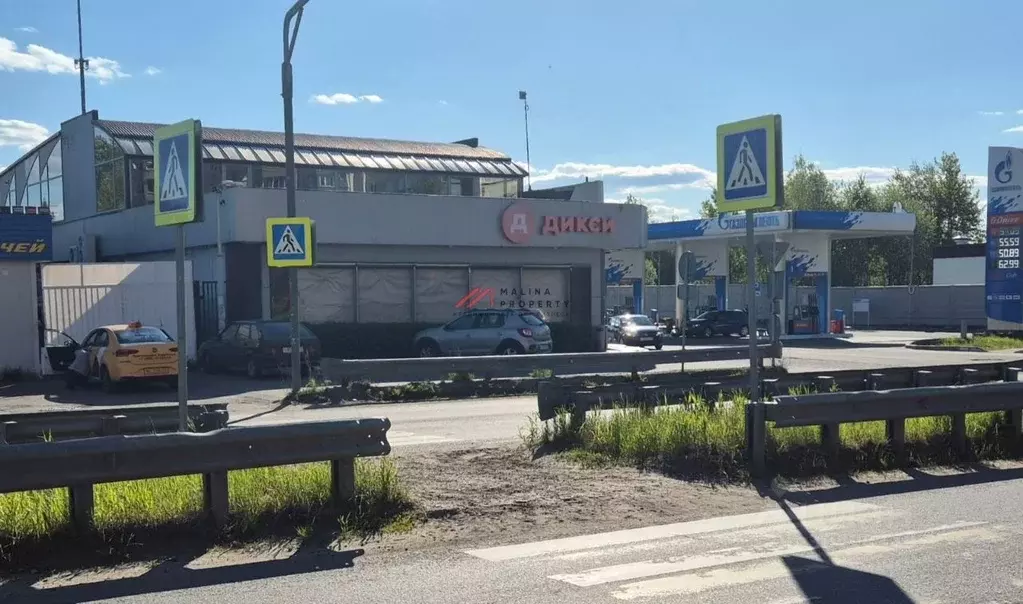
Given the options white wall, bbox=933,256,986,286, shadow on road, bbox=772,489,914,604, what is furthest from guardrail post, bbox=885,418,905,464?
white wall, bbox=933,256,986,286

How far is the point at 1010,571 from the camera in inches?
266

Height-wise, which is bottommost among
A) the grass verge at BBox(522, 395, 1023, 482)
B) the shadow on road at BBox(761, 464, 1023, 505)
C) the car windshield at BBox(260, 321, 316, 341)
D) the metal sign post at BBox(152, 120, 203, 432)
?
the shadow on road at BBox(761, 464, 1023, 505)

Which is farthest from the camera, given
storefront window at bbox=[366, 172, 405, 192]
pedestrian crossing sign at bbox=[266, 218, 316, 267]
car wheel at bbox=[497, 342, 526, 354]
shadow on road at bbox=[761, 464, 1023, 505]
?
storefront window at bbox=[366, 172, 405, 192]

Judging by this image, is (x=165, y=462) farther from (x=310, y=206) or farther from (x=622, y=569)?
(x=310, y=206)

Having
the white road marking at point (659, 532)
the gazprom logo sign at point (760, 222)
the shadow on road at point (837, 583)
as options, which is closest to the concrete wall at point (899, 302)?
the gazprom logo sign at point (760, 222)

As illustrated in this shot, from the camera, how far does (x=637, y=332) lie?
3825 centimetres

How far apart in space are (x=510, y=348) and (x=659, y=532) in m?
18.7

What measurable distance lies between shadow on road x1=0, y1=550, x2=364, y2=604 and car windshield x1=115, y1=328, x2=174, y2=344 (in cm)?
1467

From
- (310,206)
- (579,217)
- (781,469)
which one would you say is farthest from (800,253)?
(781,469)

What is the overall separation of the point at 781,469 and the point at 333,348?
19.2 metres

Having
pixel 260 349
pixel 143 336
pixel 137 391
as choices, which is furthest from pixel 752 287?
pixel 260 349

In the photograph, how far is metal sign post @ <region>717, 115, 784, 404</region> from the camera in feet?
31.9

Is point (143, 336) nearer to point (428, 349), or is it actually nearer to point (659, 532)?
point (428, 349)

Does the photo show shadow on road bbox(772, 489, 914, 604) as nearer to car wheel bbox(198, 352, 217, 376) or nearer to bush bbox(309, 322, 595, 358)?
car wheel bbox(198, 352, 217, 376)
